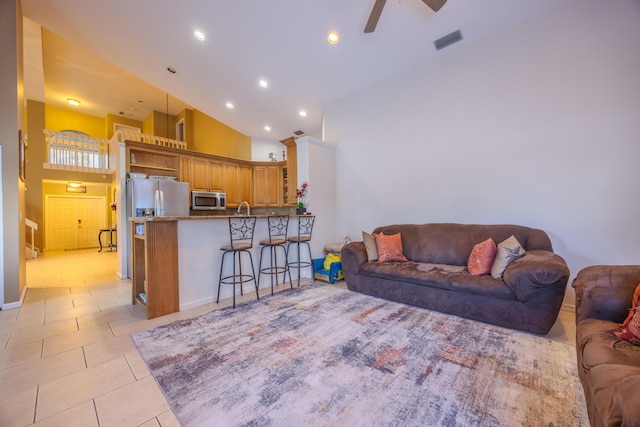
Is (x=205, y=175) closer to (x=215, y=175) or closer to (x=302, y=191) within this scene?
(x=215, y=175)

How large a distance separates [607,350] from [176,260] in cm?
342

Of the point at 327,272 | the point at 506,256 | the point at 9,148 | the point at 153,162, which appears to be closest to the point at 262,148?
the point at 153,162

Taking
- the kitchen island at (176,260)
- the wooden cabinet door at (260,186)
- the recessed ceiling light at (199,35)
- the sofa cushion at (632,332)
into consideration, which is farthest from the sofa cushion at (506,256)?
the wooden cabinet door at (260,186)

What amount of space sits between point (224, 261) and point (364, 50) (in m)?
3.61

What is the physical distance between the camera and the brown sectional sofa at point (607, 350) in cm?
→ 83

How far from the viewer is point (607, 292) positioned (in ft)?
5.12

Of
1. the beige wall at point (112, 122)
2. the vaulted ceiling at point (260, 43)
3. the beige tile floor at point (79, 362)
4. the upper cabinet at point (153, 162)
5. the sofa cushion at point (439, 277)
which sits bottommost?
the beige tile floor at point (79, 362)

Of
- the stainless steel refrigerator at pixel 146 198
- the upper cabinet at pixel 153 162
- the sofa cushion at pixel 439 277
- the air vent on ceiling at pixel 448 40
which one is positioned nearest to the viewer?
the sofa cushion at pixel 439 277

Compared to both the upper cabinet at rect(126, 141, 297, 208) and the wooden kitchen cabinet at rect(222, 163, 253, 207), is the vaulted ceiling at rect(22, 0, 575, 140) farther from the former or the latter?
the wooden kitchen cabinet at rect(222, 163, 253, 207)

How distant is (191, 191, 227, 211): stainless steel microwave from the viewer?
20.2 ft

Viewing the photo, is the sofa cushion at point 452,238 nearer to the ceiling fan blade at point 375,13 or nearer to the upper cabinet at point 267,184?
the ceiling fan blade at point 375,13

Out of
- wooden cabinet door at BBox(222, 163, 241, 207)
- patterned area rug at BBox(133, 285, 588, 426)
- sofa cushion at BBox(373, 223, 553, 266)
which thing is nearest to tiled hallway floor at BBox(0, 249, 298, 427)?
patterned area rug at BBox(133, 285, 588, 426)

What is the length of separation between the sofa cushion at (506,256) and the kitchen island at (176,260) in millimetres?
3133

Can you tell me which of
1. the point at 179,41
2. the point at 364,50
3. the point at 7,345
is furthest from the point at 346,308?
the point at 179,41
